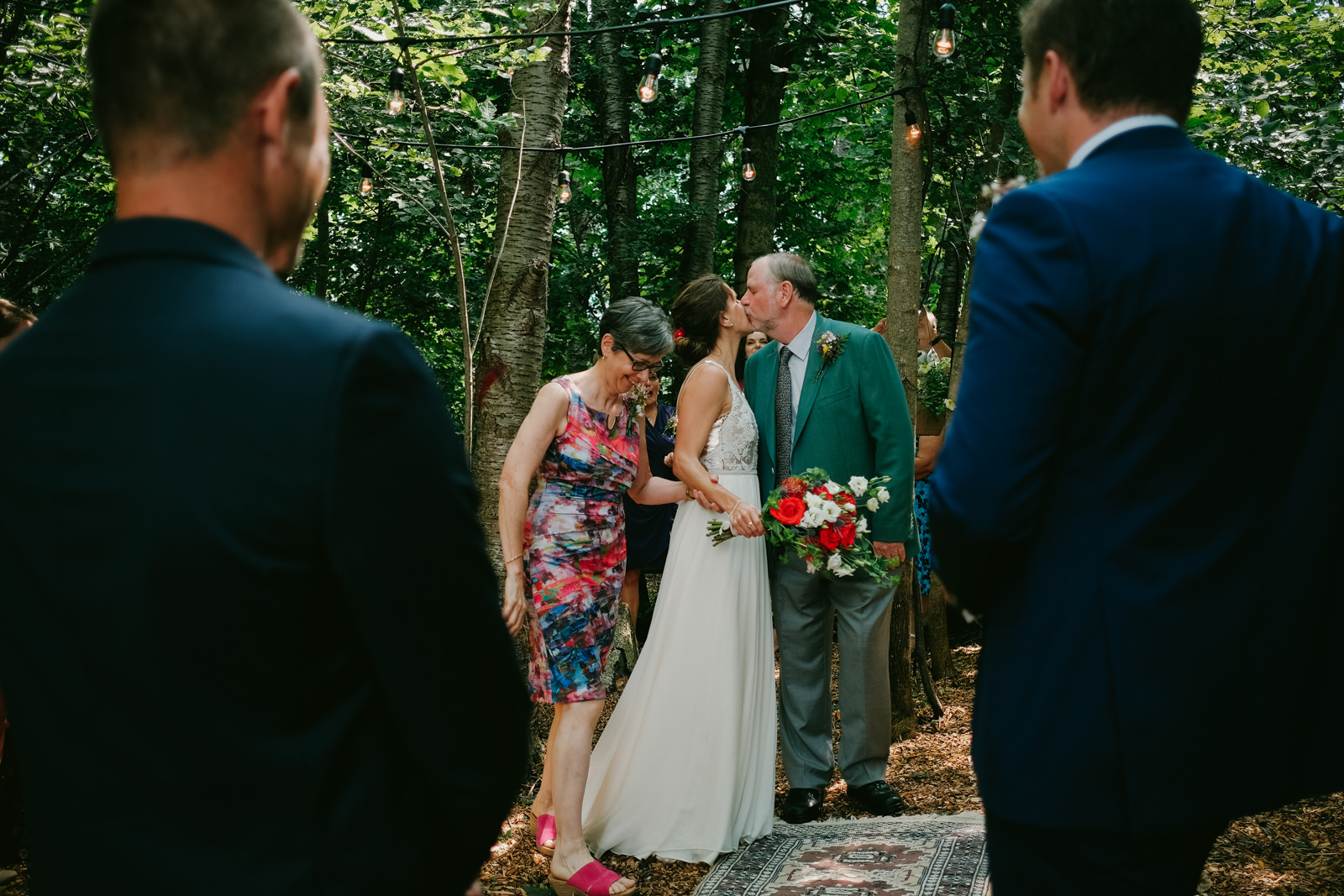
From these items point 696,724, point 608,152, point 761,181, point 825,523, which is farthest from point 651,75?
point 608,152

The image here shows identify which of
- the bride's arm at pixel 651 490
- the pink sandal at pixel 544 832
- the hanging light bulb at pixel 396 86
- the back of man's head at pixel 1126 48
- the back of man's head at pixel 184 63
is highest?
the hanging light bulb at pixel 396 86

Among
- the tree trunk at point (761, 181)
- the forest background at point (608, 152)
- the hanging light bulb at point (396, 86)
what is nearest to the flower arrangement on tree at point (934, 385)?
the forest background at point (608, 152)

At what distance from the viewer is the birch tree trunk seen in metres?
5.95

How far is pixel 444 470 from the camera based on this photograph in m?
1.12

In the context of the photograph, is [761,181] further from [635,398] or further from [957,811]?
[957,811]

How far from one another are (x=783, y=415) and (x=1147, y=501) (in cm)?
348

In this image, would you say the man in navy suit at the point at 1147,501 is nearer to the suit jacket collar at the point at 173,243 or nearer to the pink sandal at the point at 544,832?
the suit jacket collar at the point at 173,243

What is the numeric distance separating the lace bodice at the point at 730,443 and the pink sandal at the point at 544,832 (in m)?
1.80

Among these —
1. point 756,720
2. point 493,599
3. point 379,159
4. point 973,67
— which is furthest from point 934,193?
point 493,599

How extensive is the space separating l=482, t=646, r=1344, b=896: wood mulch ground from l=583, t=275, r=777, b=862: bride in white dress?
20 centimetres

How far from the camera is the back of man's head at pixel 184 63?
43.3 inches

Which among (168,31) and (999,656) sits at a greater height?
(168,31)

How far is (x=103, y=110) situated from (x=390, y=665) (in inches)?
29.3

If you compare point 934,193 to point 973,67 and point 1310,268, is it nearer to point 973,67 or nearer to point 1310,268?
point 973,67
